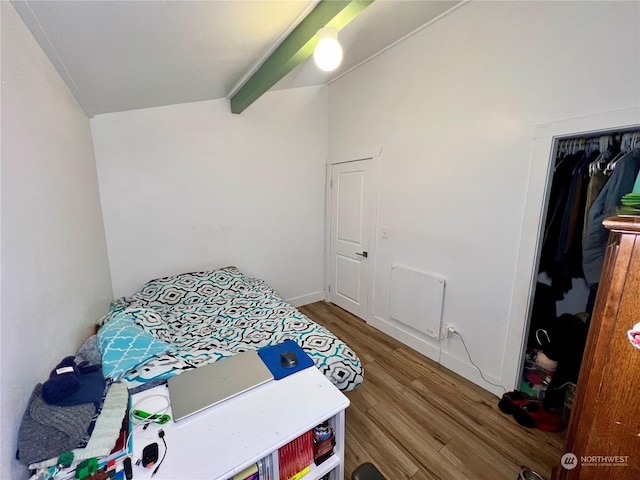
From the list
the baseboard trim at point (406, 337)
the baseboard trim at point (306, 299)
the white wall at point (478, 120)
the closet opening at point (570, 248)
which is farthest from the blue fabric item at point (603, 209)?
the baseboard trim at point (306, 299)

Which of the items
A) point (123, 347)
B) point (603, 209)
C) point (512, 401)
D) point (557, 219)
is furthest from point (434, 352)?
point (123, 347)

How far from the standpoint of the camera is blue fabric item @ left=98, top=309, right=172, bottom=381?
1222 mm

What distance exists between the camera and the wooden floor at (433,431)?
1.44 meters

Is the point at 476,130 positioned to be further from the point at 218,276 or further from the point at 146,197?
the point at 146,197

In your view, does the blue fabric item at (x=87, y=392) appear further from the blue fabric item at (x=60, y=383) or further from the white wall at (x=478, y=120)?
the white wall at (x=478, y=120)

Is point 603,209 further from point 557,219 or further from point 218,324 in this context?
point 218,324

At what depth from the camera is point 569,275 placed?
1.77 metres

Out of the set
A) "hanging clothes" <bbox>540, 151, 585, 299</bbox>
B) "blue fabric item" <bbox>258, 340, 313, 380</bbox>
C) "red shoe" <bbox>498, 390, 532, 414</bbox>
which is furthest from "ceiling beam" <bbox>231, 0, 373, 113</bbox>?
"red shoe" <bbox>498, 390, 532, 414</bbox>

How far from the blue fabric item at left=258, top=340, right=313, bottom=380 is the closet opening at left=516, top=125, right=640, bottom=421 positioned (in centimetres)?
158

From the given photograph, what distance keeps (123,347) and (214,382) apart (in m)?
0.55

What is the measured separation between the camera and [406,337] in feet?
8.44

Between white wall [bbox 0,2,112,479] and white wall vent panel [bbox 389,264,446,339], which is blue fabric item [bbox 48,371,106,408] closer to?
white wall [bbox 0,2,112,479]

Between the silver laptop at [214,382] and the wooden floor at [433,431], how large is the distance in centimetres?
84

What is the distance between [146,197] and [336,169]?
2.08 m
